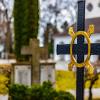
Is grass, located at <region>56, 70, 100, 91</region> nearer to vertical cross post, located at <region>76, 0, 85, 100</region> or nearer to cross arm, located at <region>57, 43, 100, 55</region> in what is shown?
cross arm, located at <region>57, 43, 100, 55</region>

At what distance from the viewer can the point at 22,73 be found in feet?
52.6

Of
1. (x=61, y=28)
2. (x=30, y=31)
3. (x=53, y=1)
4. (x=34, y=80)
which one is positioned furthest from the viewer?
(x=61, y=28)

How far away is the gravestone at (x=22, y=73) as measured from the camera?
15922 mm

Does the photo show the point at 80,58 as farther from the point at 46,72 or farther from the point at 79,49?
the point at 46,72

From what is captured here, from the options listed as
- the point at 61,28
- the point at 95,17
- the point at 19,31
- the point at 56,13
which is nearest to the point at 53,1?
the point at 56,13

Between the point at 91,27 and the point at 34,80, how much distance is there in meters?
8.07

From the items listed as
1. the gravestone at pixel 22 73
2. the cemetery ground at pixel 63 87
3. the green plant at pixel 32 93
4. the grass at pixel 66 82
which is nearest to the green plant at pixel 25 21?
the grass at pixel 66 82

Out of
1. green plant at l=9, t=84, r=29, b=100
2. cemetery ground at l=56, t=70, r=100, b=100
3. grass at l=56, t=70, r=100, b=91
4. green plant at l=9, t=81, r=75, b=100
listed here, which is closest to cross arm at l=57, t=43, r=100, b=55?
green plant at l=9, t=81, r=75, b=100

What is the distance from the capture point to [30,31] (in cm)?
2056

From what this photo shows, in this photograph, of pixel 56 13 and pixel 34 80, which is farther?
pixel 56 13

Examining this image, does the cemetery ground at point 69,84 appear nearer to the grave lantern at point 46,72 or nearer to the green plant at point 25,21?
the grave lantern at point 46,72

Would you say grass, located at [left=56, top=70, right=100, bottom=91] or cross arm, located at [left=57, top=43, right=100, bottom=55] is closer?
cross arm, located at [left=57, top=43, right=100, bottom=55]

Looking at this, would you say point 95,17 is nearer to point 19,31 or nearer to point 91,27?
point 19,31

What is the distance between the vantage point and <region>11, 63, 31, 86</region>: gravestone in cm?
1592
